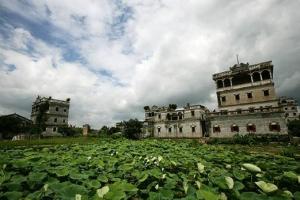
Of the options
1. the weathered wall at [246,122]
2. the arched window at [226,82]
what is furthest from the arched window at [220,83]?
the weathered wall at [246,122]

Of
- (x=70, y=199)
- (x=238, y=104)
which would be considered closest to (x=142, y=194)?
(x=70, y=199)

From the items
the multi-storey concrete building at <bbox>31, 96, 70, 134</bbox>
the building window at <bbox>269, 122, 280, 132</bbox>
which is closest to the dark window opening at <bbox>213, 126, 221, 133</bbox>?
the building window at <bbox>269, 122, 280, 132</bbox>

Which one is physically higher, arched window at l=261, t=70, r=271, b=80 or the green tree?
arched window at l=261, t=70, r=271, b=80

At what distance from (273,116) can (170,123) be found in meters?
21.9

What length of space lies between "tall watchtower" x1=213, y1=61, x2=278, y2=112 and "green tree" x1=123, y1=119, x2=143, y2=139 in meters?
19.4

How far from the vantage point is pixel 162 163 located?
2867mm

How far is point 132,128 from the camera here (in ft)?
144

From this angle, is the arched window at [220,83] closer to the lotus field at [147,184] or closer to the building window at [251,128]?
the building window at [251,128]

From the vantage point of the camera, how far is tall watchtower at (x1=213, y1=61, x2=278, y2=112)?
3106 centimetres

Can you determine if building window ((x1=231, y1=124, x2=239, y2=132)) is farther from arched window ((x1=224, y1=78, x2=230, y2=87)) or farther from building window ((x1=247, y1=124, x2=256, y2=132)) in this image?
arched window ((x1=224, y1=78, x2=230, y2=87))

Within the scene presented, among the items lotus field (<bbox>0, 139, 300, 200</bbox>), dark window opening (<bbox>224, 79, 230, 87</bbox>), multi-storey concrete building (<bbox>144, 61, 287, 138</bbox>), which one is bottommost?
lotus field (<bbox>0, 139, 300, 200</bbox>)

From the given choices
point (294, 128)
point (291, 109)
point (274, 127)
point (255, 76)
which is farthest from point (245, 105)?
point (291, 109)

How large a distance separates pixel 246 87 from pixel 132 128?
2574cm

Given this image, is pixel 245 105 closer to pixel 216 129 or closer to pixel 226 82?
pixel 226 82
